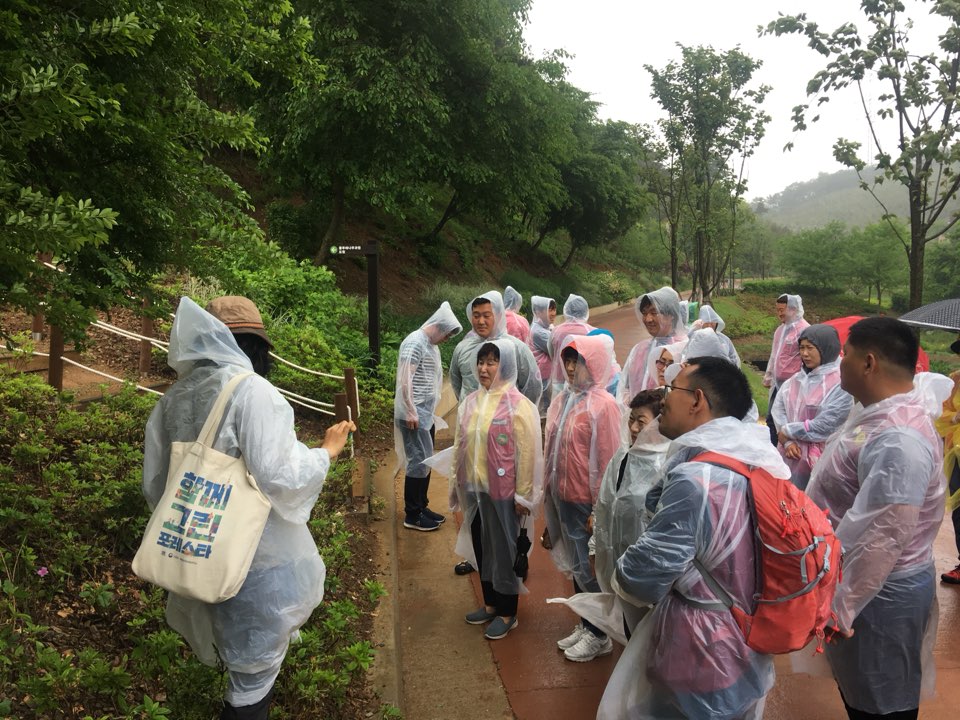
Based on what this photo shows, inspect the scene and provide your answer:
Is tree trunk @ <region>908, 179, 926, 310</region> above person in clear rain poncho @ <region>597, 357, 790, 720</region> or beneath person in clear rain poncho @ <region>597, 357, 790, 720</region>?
above

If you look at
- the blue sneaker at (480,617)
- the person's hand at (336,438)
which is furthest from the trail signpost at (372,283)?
the person's hand at (336,438)

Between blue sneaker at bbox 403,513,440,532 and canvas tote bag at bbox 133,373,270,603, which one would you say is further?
blue sneaker at bbox 403,513,440,532

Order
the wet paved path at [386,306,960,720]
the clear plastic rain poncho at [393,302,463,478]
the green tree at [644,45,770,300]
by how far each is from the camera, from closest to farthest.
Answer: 1. the wet paved path at [386,306,960,720]
2. the clear plastic rain poncho at [393,302,463,478]
3. the green tree at [644,45,770,300]

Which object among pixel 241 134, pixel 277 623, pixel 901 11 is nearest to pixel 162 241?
pixel 241 134

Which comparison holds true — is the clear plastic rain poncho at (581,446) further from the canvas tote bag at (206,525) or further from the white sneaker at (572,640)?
the canvas tote bag at (206,525)

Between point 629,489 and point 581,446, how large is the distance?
0.82m

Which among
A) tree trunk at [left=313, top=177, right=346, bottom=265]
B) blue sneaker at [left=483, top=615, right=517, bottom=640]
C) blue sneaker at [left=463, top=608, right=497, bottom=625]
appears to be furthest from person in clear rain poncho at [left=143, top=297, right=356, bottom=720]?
tree trunk at [left=313, top=177, right=346, bottom=265]

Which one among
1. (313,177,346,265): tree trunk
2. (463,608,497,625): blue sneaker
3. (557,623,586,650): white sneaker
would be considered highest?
(313,177,346,265): tree trunk

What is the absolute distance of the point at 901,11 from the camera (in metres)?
12.1

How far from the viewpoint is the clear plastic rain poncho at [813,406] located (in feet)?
15.5

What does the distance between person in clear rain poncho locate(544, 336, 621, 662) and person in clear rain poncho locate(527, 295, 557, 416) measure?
4.49 m

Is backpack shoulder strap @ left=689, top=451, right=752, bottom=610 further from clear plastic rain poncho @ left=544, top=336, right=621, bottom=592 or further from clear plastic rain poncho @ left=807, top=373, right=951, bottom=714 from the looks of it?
clear plastic rain poncho @ left=544, top=336, right=621, bottom=592

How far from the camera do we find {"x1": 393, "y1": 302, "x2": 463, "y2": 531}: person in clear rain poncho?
19.5ft

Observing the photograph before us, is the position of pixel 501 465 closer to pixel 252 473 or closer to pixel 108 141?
pixel 252 473
